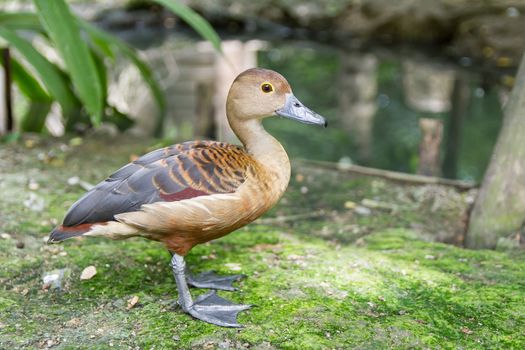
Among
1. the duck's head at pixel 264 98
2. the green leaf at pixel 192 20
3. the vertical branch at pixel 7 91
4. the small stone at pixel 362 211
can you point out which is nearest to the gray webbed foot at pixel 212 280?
the duck's head at pixel 264 98

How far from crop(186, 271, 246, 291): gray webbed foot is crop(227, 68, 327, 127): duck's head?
0.75 m

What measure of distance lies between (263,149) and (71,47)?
163 cm

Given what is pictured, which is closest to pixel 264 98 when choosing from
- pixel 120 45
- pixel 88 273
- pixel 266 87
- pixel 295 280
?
pixel 266 87

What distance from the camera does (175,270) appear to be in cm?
269

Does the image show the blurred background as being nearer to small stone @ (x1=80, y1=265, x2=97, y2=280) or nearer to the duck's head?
small stone @ (x1=80, y1=265, x2=97, y2=280)

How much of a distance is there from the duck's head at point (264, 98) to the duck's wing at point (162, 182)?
241 mm

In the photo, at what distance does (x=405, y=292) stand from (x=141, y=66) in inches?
112

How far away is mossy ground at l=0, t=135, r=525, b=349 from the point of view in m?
2.50

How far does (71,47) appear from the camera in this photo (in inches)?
151

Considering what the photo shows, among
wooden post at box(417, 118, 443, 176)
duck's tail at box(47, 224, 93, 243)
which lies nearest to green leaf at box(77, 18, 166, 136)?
wooden post at box(417, 118, 443, 176)

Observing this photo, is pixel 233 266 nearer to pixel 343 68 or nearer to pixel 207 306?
pixel 207 306

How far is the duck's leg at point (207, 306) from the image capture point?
2.56 metres

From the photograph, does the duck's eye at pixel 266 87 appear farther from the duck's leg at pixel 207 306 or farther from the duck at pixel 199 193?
the duck's leg at pixel 207 306

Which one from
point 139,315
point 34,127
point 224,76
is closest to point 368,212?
point 139,315
